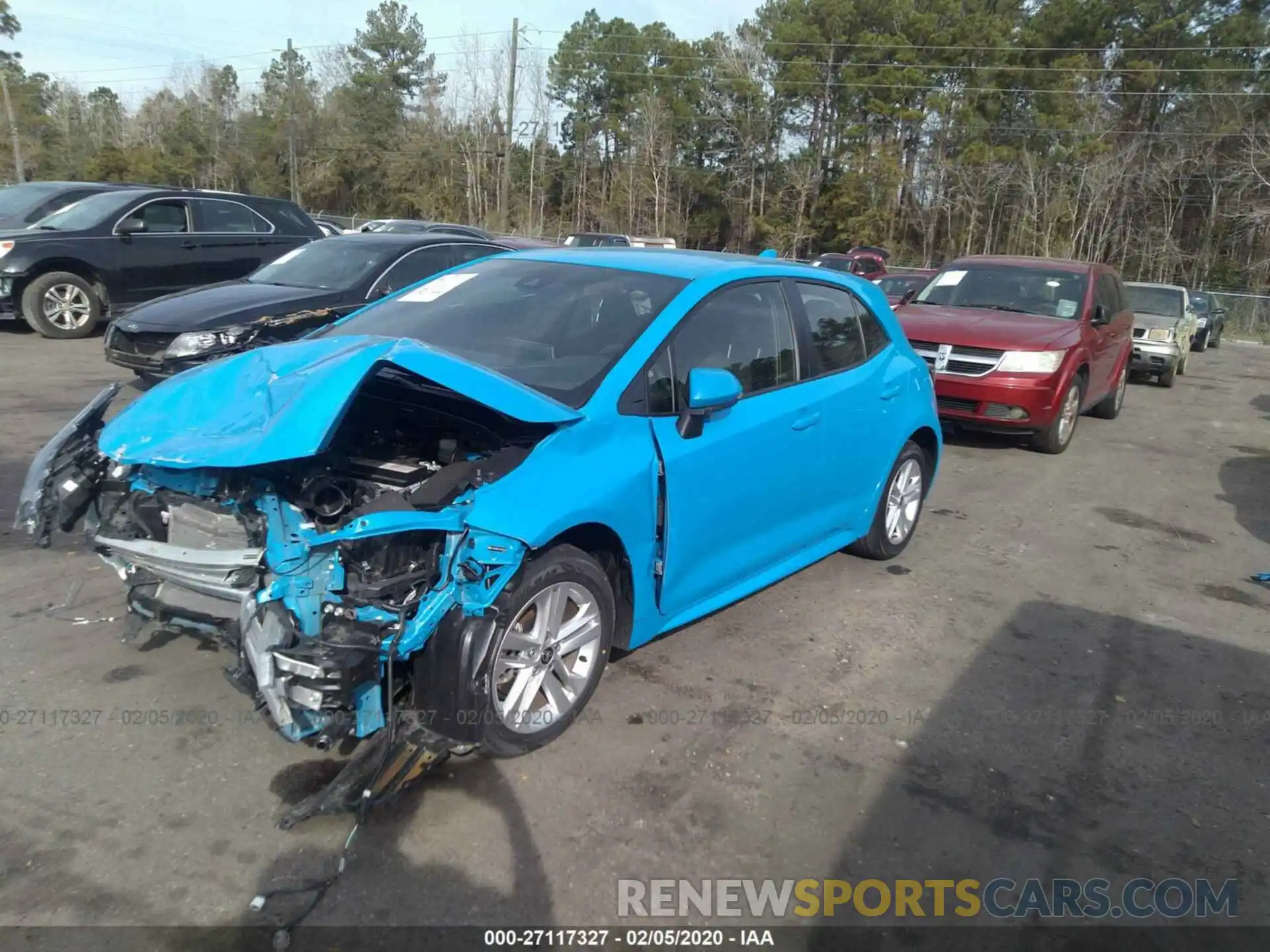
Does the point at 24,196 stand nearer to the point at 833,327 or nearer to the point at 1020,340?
the point at 833,327

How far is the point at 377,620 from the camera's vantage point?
9.95ft

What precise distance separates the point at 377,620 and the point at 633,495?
107 cm

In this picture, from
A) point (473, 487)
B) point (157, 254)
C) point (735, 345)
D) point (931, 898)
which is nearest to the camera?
point (931, 898)

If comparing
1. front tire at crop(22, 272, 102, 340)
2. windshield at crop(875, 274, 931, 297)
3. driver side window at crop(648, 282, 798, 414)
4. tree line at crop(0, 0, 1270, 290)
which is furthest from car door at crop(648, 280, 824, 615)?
tree line at crop(0, 0, 1270, 290)

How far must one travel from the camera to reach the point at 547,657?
11.4 feet

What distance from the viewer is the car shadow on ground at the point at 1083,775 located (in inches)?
123

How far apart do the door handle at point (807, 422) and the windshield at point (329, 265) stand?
17.3 ft

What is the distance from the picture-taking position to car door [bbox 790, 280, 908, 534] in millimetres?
4828

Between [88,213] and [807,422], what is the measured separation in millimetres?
11136

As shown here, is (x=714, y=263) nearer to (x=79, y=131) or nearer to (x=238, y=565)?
(x=238, y=565)

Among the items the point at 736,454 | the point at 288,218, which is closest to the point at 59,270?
the point at 288,218

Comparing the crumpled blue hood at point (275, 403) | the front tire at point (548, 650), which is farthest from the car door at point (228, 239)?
the front tire at point (548, 650)

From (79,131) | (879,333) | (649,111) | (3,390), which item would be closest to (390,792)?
(879,333)

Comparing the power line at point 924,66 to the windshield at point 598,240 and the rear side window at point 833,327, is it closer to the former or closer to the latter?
the windshield at point 598,240
